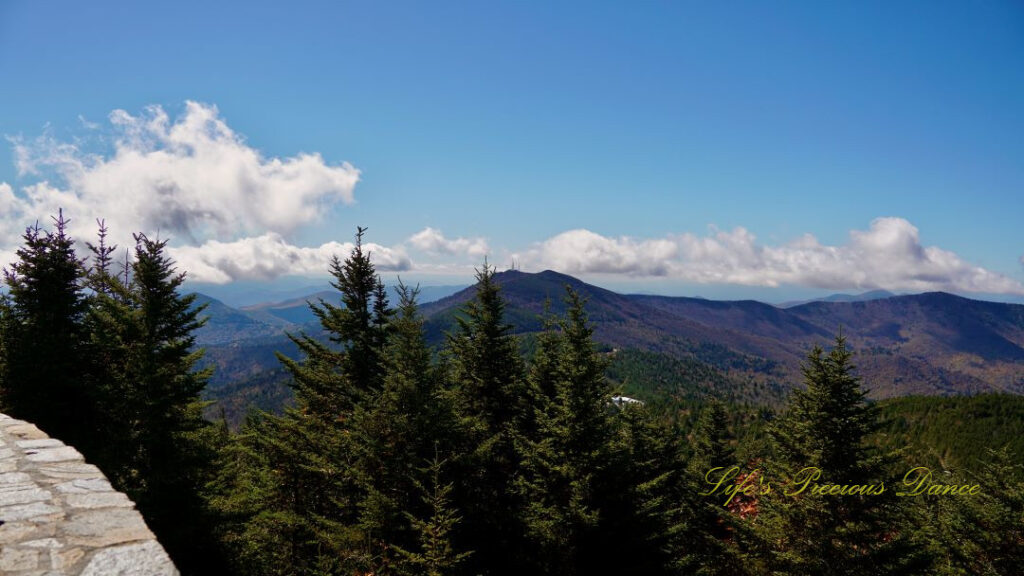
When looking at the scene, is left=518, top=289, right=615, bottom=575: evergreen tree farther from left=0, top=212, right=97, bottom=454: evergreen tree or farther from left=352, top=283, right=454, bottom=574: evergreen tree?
left=0, top=212, right=97, bottom=454: evergreen tree

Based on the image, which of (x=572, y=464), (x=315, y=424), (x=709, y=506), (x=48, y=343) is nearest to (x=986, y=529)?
(x=709, y=506)

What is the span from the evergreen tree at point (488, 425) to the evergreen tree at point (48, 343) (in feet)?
43.2

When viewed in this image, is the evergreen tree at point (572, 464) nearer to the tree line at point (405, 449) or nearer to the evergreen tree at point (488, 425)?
the tree line at point (405, 449)

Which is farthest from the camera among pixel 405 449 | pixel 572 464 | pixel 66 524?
pixel 572 464

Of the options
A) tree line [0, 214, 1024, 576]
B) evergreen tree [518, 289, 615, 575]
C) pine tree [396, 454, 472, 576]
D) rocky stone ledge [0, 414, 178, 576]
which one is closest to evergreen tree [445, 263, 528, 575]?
tree line [0, 214, 1024, 576]

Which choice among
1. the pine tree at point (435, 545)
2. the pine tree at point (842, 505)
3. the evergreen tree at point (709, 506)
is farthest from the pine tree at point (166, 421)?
the evergreen tree at point (709, 506)

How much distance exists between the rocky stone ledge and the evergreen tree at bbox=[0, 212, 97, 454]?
42.5 ft

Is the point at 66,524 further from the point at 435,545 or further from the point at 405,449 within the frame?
the point at 405,449

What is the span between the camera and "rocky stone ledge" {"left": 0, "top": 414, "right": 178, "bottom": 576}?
3.82 metres

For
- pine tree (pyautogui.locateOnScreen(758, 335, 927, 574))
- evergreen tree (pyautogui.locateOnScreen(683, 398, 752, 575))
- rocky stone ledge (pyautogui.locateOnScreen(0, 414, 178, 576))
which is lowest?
evergreen tree (pyautogui.locateOnScreen(683, 398, 752, 575))

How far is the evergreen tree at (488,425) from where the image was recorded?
51.8ft

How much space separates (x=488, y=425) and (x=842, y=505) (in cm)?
1458

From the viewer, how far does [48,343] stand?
628 inches

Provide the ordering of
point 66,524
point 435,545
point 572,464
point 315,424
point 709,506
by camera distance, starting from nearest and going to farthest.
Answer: point 66,524 < point 435,545 < point 572,464 < point 315,424 < point 709,506
